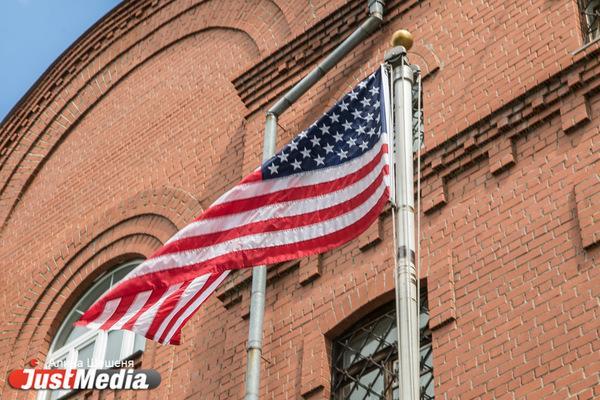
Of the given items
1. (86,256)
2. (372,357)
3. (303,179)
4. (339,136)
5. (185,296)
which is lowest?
(372,357)

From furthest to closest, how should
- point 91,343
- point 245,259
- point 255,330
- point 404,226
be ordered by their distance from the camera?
point 91,343
point 255,330
point 245,259
point 404,226

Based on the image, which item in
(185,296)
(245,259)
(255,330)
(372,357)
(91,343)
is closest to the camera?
(245,259)

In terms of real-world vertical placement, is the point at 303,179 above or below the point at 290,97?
below

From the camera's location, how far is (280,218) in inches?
433

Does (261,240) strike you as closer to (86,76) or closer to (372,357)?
(372,357)

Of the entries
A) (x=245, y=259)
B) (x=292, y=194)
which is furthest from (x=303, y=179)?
(x=245, y=259)

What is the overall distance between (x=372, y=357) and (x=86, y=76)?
893 cm

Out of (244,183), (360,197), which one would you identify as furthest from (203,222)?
(360,197)

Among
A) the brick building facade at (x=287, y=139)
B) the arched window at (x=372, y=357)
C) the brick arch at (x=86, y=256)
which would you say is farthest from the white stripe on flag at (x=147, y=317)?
the brick arch at (x=86, y=256)

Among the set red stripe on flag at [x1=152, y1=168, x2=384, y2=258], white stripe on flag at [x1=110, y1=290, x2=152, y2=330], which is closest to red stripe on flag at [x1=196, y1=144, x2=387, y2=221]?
red stripe on flag at [x1=152, y1=168, x2=384, y2=258]

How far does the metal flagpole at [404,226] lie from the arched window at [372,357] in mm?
1846

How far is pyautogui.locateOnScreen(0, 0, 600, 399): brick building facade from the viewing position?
1077cm

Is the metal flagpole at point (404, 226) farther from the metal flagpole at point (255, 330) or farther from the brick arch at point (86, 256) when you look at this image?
the brick arch at point (86, 256)

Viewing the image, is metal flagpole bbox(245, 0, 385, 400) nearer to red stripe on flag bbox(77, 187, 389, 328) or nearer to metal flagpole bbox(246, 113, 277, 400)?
metal flagpole bbox(246, 113, 277, 400)
